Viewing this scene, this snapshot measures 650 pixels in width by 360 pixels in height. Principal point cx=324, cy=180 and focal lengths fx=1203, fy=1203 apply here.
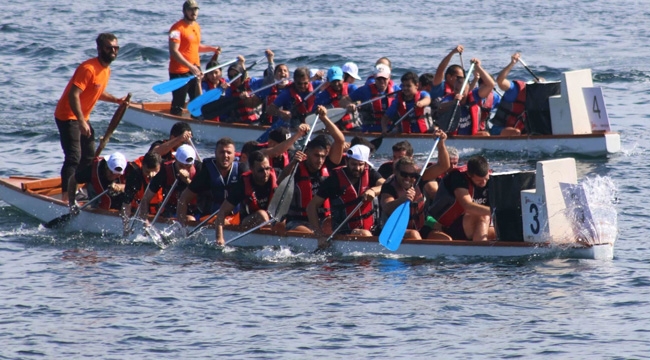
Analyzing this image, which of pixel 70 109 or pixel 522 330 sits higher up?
pixel 70 109

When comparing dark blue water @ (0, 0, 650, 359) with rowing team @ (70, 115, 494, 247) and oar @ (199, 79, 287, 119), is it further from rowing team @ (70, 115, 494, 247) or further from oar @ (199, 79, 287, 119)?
oar @ (199, 79, 287, 119)

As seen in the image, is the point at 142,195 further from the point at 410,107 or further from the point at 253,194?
the point at 410,107

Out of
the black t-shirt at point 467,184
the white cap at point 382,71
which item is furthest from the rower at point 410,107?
the black t-shirt at point 467,184

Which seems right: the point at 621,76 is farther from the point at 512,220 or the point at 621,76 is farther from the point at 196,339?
the point at 196,339

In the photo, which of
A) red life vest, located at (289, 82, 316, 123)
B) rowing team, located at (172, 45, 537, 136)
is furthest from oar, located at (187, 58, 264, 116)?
red life vest, located at (289, 82, 316, 123)

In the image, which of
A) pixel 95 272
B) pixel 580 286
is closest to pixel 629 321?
pixel 580 286

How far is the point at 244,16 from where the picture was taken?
35531 mm

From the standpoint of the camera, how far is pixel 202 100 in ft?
66.2

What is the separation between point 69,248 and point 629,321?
6580mm

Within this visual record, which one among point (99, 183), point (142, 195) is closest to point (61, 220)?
point (99, 183)

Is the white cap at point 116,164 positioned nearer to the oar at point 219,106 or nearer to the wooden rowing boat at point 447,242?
the wooden rowing boat at point 447,242

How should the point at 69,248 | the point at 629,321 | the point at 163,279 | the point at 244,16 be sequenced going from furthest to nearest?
the point at 244,16 < the point at 69,248 < the point at 163,279 < the point at 629,321

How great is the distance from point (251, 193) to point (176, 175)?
1080 millimetres

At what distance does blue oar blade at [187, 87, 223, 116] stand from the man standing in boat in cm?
809
